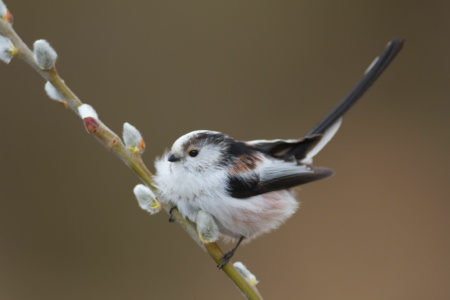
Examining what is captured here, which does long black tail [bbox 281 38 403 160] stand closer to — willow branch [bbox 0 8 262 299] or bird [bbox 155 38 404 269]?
bird [bbox 155 38 404 269]

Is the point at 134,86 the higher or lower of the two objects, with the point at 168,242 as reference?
higher

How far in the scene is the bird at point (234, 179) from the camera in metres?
1.15

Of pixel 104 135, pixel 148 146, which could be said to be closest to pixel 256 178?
pixel 104 135

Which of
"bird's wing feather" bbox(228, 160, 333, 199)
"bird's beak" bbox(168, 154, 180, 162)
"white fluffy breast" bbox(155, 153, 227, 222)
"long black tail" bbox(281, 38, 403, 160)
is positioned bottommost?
"bird's wing feather" bbox(228, 160, 333, 199)

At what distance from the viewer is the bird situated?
1151mm

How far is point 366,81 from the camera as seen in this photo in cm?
129

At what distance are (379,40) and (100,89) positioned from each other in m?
1.65

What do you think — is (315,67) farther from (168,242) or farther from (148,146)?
(168,242)

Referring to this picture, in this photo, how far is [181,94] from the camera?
269cm

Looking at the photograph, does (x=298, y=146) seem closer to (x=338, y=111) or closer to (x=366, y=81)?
(x=338, y=111)

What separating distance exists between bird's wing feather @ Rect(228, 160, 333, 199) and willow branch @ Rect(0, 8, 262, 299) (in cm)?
27

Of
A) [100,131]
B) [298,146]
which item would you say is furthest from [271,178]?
[100,131]

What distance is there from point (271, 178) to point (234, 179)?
0.11m

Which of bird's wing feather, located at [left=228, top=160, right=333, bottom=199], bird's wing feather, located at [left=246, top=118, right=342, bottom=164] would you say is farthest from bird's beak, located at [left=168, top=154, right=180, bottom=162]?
bird's wing feather, located at [left=246, top=118, right=342, bottom=164]
